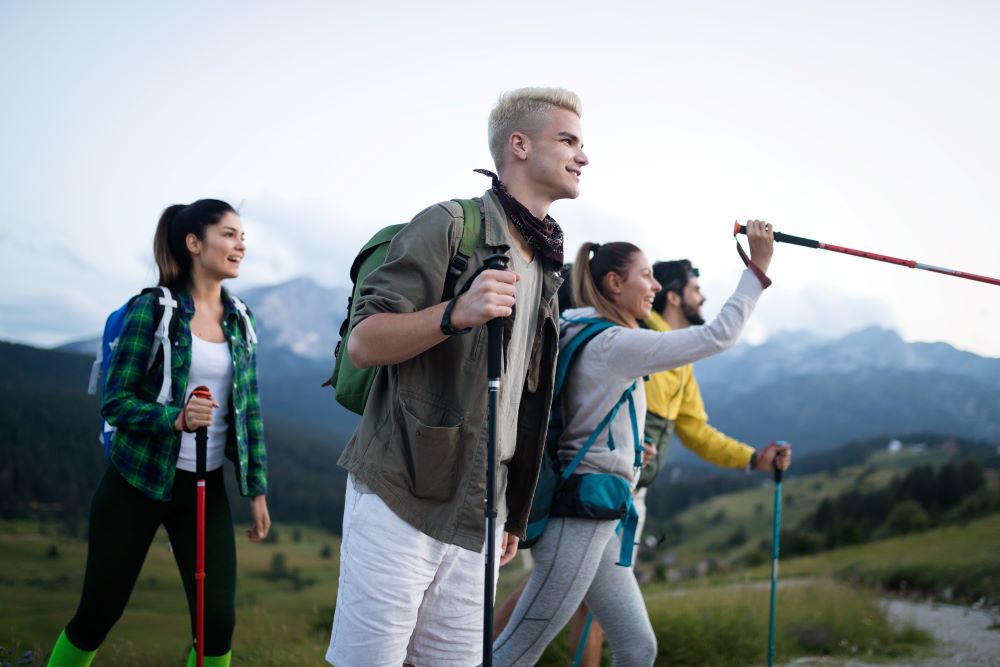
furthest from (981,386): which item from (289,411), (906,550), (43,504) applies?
(43,504)

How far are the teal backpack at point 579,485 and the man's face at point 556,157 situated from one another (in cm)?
111

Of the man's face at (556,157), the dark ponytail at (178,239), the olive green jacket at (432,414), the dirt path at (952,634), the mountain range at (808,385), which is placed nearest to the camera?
the olive green jacket at (432,414)

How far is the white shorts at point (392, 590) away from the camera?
7.88 feet

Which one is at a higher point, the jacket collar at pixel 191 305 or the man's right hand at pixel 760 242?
the man's right hand at pixel 760 242

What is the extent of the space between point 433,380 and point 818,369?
165356 mm

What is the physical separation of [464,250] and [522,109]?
2.23ft

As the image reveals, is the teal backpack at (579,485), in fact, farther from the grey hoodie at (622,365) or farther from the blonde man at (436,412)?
the blonde man at (436,412)

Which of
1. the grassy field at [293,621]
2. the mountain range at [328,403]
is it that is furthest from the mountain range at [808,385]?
the grassy field at [293,621]

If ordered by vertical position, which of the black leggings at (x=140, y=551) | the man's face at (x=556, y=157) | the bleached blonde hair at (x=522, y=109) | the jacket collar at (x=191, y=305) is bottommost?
the black leggings at (x=140, y=551)

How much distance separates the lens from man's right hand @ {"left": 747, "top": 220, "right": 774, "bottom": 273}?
3529mm

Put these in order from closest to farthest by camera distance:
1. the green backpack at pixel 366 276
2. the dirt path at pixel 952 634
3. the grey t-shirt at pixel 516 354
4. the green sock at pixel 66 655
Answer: the green backpack at pixel 366 276, the grey t-shirt at pixel 516 354, the green sock at pixel 66 655, the dirt path at pixel 952 634

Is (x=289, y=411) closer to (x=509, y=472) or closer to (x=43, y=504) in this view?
(x=43, y=504)

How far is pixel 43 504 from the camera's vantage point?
11.7 metres

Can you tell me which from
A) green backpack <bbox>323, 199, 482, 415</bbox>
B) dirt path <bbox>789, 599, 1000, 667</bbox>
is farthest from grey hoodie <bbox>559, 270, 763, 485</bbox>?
dirt path <bbox>789, 599, 1000, 667</bbox>
